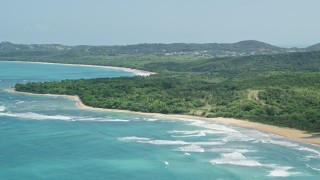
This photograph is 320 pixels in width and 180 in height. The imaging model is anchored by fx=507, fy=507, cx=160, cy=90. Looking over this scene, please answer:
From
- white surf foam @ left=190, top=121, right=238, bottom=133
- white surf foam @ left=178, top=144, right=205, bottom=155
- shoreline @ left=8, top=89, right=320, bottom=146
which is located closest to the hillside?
shoreline @ left=8, top=89, right=320, bottom=146

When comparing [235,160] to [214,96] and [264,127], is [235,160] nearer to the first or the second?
[264,127]

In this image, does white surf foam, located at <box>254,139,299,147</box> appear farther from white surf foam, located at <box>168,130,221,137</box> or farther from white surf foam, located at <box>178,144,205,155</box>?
white surf foam, located at <box>178,144,205,155</box>

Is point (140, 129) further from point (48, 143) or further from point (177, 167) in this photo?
point (177, 167)

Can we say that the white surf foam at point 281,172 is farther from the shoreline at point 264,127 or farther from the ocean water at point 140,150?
the shoreline at point 264,127

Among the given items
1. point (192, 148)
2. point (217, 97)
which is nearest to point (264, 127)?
point (192, 148)

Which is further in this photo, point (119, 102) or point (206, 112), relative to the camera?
point (119, 102)

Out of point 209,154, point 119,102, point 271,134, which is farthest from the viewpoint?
point 119,102

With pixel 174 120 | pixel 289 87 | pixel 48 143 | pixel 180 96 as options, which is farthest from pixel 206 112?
pixel 48 143

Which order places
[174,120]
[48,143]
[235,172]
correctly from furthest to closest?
[174,120]
[48,143]
[235,172]
